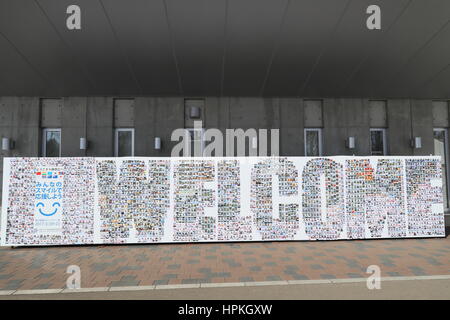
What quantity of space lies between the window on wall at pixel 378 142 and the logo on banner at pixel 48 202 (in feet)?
33.1

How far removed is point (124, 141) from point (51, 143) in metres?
2.49

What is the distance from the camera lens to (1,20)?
7.33 metres

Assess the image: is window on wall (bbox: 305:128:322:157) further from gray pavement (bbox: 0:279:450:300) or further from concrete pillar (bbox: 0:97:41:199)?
concrete pillar (bbox: 0:97:41:199)

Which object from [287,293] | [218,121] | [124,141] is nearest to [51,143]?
[124,141]

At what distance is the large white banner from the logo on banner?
0.08ft

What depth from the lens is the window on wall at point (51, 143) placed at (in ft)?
35.1

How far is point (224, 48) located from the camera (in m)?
8.31

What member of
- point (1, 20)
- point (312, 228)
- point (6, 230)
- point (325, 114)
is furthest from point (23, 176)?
point (325, 114)

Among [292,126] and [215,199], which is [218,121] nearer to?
[292,126]

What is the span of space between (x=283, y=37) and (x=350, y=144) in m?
4.74

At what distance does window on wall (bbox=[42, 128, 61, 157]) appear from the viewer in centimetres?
1070

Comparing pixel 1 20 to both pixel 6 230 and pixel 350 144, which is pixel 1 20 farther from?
pixel 350 144

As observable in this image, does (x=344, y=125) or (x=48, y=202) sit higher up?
(x=344, y=125)

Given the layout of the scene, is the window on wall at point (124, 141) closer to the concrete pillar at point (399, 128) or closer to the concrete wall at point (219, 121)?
the concrete wall at point (219, 121)
